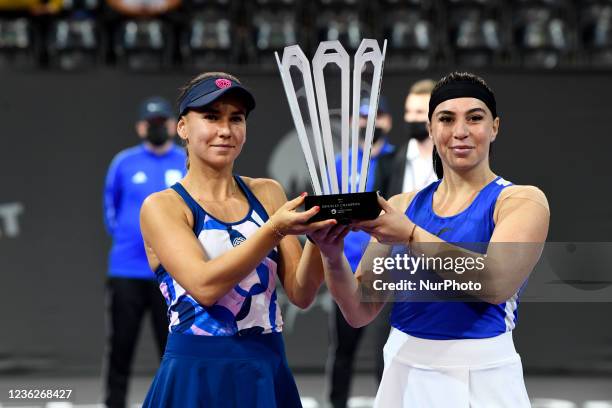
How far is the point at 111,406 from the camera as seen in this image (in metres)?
5.68

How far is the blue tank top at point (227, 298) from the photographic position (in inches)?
99.7

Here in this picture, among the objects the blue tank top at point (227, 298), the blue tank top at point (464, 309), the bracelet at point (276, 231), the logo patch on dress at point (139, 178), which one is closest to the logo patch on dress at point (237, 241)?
the blue tank top at point (227, 298)

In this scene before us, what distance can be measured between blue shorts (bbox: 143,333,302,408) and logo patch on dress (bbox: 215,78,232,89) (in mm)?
648

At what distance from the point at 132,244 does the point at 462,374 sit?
12.3 feet

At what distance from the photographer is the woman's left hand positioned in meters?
2.30

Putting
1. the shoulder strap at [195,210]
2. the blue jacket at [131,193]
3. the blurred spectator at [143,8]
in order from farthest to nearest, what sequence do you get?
the blurred spectator at [143,8] < the blue jacket at [131,193] < the shoulder strap at [195,210]

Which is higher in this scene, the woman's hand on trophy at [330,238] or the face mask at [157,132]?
the woman's hand on trophy at [330,238]

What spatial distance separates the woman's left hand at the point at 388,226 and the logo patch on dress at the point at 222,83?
550 mm

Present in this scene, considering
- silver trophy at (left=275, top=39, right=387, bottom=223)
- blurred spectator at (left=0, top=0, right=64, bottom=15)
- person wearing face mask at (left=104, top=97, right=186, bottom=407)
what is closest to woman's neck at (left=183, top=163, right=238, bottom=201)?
silver trophy at (left=275, top=39, right=387, bottom=223)

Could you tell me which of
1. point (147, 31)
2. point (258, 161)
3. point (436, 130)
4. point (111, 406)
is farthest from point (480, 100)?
point (147, 31)

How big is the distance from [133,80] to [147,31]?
1.05 m

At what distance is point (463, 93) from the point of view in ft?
8.25

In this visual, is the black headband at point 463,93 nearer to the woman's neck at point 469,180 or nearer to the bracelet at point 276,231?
the woman's neck at point 469,180

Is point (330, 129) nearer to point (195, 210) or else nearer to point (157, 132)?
point (195, 210)
